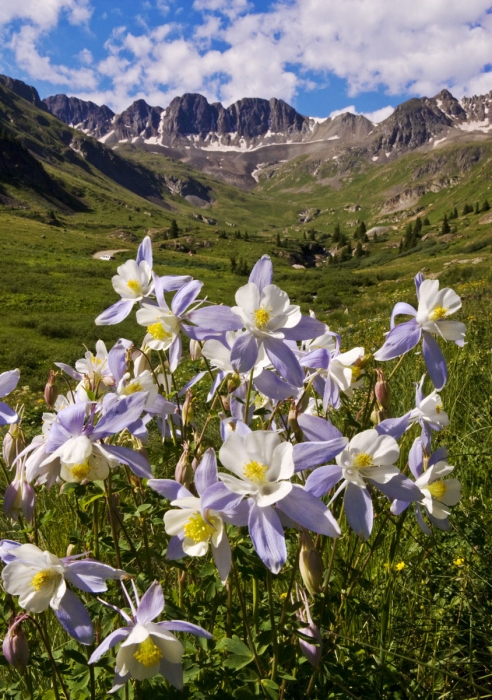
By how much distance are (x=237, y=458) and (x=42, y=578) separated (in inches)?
27.9

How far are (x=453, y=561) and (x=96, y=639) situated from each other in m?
1.95

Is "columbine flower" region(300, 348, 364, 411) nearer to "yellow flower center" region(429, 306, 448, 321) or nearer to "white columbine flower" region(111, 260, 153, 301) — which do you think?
"yellow flower center" region(429, 306, 448, 321)

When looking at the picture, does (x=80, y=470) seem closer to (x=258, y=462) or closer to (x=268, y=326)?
(x=258, y=462)

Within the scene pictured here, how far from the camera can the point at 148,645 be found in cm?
144

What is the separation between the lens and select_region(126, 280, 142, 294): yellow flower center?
7.45 feet

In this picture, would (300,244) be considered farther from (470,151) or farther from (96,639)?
(470,151)

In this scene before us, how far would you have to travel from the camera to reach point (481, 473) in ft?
11.8

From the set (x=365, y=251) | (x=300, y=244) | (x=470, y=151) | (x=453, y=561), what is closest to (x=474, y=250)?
(x=365, y=251)

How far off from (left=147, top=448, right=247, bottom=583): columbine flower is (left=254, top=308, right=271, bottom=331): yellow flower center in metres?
0.49

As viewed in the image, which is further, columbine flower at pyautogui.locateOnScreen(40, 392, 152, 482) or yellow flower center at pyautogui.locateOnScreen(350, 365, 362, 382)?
yellow flower center at pyautogui.locateOnScreen(350, 365, 362, 382)

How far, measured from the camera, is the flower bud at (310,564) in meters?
1.51

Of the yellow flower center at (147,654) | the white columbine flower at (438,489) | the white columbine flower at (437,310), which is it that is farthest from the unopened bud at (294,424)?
the yellow flower center at (147,654)

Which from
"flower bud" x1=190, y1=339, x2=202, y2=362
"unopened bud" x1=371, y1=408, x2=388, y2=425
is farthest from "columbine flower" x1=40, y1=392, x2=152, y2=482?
"unopened bud" x1=371, y1=408, x2=388, y2=425

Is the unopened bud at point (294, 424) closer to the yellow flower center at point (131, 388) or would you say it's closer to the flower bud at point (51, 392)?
the yellow flower center at point (131, 388)
